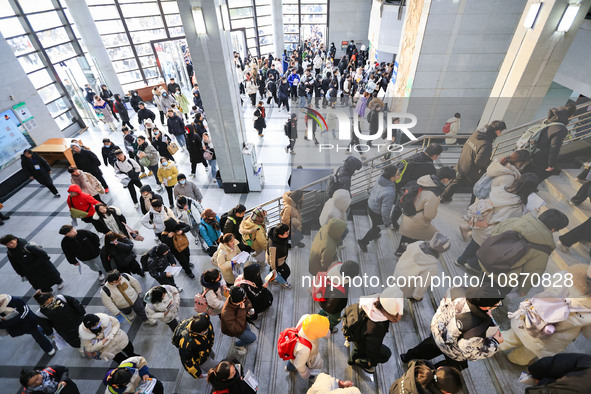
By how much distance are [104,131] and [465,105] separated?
Answer: 15175 mm

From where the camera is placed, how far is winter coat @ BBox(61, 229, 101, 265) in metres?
5.20

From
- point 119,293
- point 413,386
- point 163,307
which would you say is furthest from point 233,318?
point 413,386

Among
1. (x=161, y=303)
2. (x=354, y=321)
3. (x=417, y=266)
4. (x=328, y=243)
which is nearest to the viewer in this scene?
(x=354, y=321)

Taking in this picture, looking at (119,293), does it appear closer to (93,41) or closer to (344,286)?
(344,286)

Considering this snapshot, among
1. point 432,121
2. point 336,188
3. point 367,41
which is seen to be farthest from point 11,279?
point 367,41

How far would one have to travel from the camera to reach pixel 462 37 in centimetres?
802

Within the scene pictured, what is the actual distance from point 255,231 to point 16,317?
149 inches

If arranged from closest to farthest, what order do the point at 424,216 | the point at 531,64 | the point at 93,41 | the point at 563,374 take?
the point at 563,374
the point at 424,216
the point at 531,64
the point at 93,41

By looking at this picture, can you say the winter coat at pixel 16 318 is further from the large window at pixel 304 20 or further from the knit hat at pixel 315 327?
the large window at pixel 304 20

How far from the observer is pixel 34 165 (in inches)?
314

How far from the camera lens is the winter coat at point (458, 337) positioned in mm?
2867

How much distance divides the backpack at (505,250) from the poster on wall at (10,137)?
13.7m

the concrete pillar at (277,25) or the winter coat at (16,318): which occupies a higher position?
the concrete pillar at (277,25)

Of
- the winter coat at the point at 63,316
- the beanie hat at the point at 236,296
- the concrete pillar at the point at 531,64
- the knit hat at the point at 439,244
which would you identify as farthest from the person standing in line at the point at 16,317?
the concrete pillar at the point at 531,64
